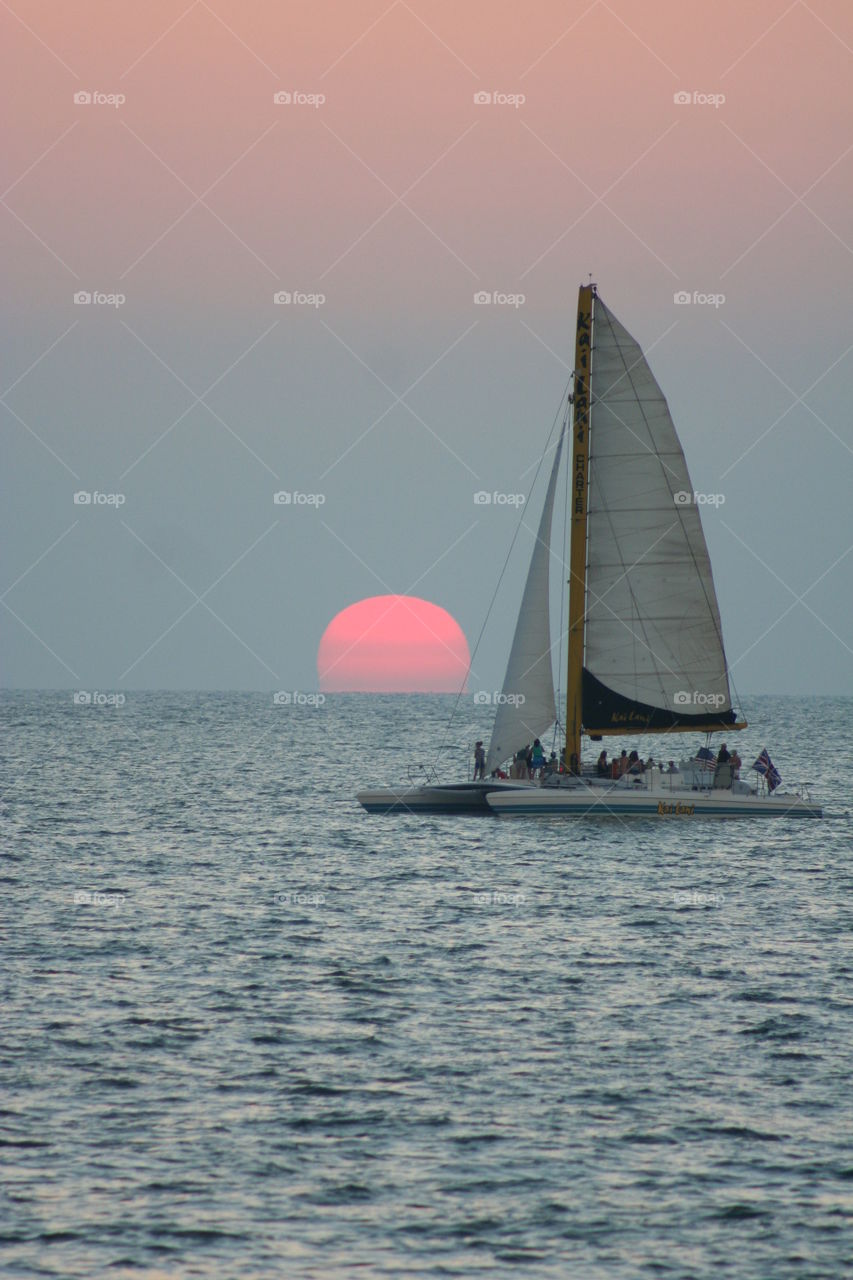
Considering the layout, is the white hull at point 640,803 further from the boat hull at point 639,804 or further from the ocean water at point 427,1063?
the ocean water at point 427,1063

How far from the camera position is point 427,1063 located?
23688mm

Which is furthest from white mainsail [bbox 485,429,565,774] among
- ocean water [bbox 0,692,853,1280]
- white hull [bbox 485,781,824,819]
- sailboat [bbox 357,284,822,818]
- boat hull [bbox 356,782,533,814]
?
ocean water [bbox 0,692,853,1280]

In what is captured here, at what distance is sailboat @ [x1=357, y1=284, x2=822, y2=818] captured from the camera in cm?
5019

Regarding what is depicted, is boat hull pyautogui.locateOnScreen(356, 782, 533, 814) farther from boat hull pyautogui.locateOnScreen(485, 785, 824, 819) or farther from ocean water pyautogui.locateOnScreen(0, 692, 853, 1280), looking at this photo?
ocean water pyautogui.locateOnScreen(0, 692, 853, 1280)

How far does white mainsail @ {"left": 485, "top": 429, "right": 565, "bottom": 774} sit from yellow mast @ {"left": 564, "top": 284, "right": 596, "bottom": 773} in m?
0.91

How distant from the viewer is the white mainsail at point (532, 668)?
4928cm

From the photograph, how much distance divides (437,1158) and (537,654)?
30.8 metres

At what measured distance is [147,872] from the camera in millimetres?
44594

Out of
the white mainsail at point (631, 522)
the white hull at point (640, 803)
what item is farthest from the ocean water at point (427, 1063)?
the white mainsail at point (631, 522)

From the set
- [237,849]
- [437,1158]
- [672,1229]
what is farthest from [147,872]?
[672,1229]

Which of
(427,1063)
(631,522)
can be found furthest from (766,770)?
(427,1063)

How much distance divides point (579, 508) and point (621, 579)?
2.71m

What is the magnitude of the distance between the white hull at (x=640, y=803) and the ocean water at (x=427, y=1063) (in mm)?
1309

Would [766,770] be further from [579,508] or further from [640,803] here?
[579,508]
